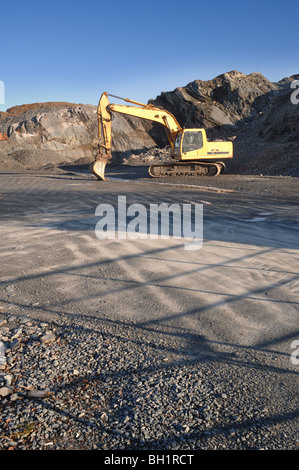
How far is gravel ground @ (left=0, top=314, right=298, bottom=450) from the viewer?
200cm

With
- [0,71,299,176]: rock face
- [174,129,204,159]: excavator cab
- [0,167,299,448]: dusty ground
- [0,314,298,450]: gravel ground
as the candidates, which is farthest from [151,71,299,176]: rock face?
[0,314,298,450]: gravel ground

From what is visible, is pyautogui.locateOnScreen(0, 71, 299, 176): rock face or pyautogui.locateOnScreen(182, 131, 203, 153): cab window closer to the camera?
pyautogui.locateOnScreen(182, 131, 203, 153): cab window

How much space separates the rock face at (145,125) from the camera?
33.3m

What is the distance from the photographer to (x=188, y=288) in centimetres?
405

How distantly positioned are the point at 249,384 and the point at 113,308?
5.15ft

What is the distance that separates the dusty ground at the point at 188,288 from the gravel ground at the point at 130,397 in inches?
1.4

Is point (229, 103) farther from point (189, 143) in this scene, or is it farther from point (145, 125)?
point (189, 143)

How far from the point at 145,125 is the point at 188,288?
39.4 m

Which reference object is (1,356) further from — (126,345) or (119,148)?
(119,148)

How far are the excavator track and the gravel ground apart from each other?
16301 millimetres

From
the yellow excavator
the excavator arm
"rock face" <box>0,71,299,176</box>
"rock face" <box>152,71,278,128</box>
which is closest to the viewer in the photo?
the excavator arm

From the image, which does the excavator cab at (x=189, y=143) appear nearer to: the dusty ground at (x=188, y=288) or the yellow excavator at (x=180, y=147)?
the yellow excavator at (x=180, y=147)

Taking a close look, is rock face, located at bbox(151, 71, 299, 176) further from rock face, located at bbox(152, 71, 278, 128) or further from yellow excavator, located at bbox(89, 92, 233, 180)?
yellow excavator, located at bbox(89, 92, 233, 180)
